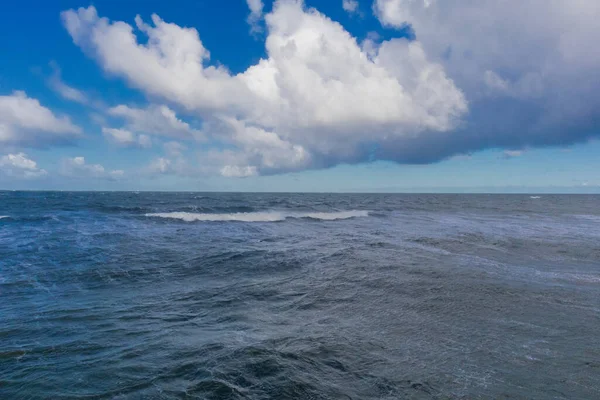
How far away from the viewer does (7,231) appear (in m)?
27.7

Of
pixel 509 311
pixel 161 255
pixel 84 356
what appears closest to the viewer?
pixel 84 356

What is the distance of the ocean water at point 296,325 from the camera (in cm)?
661

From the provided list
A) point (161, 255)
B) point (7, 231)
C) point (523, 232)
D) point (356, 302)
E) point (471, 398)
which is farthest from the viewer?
point (523, 232)

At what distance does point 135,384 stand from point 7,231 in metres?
29.8

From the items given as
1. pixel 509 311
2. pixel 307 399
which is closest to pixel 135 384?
pixel 307 399

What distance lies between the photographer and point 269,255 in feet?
63.0

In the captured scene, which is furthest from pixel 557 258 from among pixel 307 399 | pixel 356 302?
pixel 307 399

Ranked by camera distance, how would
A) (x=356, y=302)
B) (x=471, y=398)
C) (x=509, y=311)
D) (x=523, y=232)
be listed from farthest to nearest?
(x=523, y=232), (x=356, y=302), (x=509, y=311), (x=471, y=398)

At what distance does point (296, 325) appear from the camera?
9562mm

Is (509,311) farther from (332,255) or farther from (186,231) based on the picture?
(186,231)

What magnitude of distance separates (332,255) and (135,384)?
46.1ft

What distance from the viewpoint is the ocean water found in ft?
21.7

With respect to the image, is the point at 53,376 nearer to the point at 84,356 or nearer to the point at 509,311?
the point at 84,356

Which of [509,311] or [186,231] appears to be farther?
[186,231]
